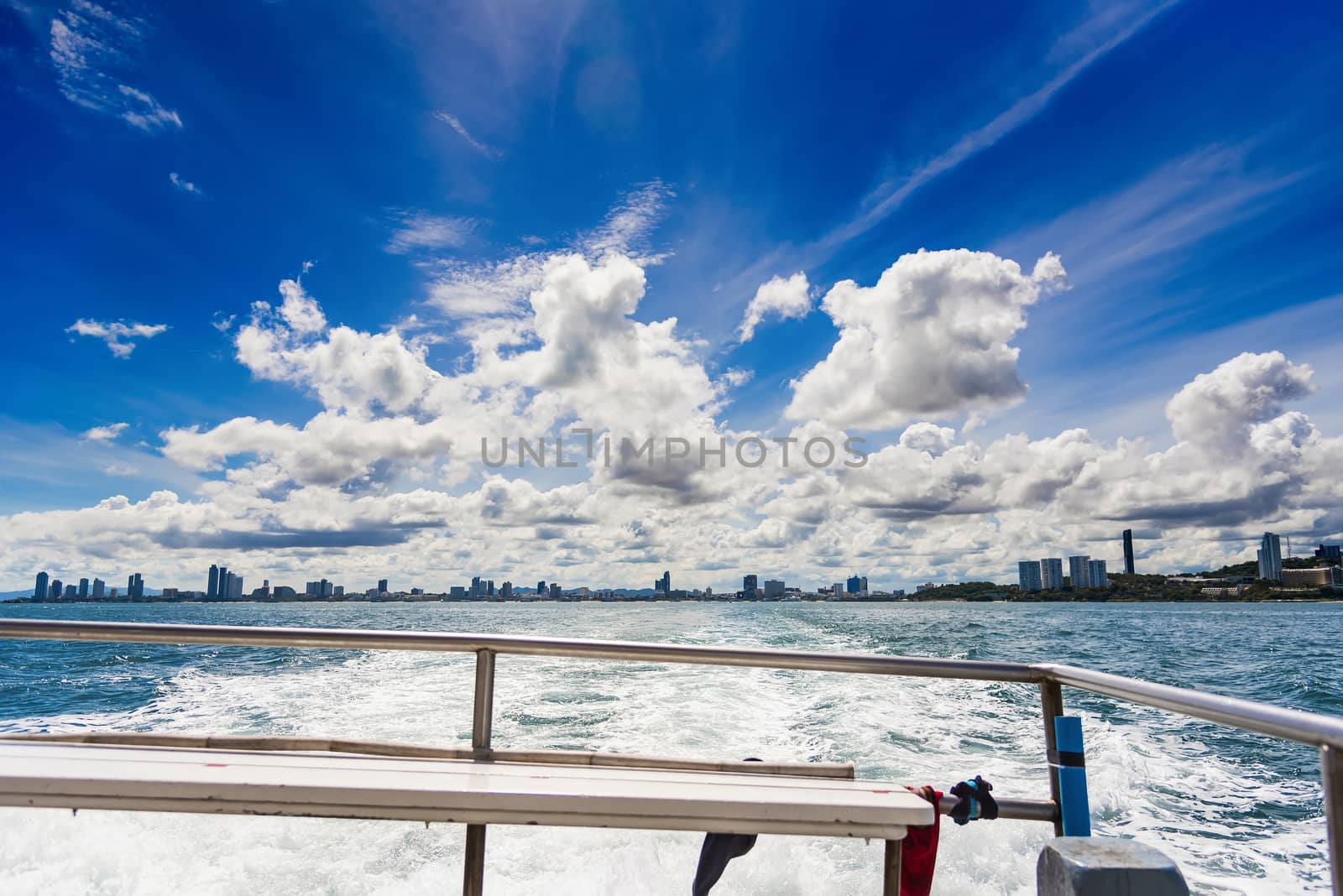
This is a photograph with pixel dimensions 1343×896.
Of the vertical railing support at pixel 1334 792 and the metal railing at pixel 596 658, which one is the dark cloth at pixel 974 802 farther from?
the vertical railing support at pixel 1334 792

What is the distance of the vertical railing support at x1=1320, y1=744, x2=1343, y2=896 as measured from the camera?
1245mm

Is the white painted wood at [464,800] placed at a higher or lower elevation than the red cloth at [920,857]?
higher

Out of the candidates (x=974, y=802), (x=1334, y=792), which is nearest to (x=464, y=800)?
(x=974, y=802)

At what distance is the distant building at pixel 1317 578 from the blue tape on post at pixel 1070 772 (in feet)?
442

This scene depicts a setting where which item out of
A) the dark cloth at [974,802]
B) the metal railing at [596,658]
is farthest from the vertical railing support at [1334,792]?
the dark cloth at [974,802]

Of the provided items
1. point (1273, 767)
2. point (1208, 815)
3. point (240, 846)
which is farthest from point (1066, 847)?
point (1273, 767)

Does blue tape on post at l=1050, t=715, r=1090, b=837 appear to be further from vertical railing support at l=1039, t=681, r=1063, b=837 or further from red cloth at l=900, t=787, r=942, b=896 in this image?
red cloth at l=900, t=787, r=942, b=896

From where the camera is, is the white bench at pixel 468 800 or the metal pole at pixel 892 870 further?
the metal pole at pixel 892 870

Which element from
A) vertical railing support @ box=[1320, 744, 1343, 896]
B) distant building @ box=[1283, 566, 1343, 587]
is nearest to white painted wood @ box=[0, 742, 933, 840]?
vertical railing support @ box=[1320, 744, 1343, 896]

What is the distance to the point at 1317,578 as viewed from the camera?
10762cm

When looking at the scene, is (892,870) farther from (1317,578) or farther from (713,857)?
(1317,578)

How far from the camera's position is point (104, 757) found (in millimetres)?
2012

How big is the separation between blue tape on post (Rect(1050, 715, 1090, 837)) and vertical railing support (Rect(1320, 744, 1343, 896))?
2.72ft

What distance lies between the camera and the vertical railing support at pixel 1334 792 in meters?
1.25
